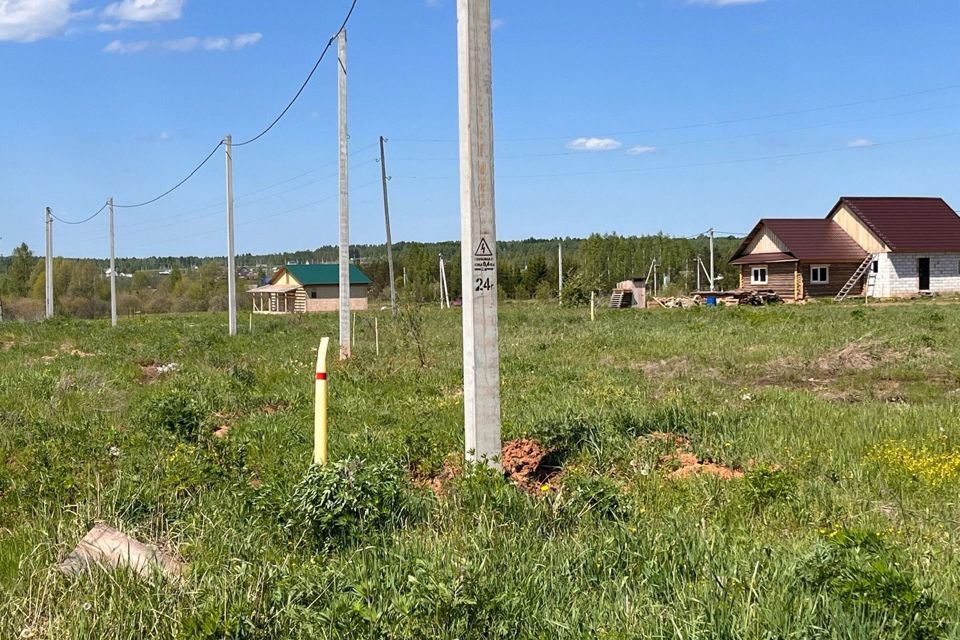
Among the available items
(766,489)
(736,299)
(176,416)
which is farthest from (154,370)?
(736,299)

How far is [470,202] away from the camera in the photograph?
255 inches

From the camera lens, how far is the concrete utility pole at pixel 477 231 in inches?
254

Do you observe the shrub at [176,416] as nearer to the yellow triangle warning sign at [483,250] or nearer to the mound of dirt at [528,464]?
the mound of dirt at [528,464]

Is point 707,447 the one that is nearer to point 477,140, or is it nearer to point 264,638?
point 477,140

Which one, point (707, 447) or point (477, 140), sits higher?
point (477, 140)

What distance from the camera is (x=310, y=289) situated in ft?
248

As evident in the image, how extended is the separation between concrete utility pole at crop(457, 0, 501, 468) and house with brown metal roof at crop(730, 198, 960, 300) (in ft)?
146

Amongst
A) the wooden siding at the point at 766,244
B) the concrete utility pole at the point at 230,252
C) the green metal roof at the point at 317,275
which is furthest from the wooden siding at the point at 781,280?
the green metal roof at the point at 317,275

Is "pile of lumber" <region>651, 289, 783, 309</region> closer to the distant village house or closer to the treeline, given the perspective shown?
the treeline

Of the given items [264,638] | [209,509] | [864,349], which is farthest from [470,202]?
[864,349]

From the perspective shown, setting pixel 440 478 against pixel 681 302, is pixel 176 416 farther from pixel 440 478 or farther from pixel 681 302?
pixel 681 302

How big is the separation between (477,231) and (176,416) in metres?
4.53

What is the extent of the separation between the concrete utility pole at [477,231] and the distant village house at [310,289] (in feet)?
220

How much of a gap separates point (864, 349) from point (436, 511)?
13.1m
